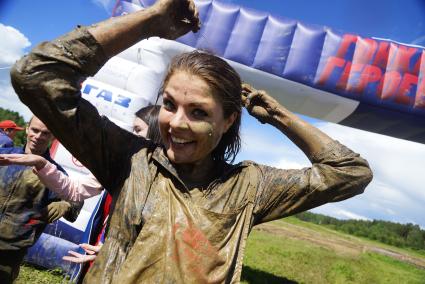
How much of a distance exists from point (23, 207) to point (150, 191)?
6.80 ft

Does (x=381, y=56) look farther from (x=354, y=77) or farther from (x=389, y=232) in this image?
(x=389, y=232)

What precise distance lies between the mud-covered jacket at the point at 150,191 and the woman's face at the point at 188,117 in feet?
0.22

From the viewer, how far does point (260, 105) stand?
160cm

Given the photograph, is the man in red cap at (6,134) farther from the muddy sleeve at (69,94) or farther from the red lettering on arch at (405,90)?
the red lettering on arch at (405,90)

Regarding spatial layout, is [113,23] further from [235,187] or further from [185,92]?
[235,187]

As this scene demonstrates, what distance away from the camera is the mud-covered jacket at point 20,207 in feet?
9.41

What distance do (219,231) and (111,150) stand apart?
0.44 metres

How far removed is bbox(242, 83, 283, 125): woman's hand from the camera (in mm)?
1547

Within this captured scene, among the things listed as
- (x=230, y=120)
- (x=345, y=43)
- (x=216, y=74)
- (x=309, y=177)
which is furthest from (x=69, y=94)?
(x=345, y=43)

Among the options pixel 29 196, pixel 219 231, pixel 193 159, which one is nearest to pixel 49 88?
pixel 193 159

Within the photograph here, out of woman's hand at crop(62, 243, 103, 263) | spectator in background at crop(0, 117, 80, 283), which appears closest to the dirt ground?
spectator in background at crop(0, 117, 80, 283)

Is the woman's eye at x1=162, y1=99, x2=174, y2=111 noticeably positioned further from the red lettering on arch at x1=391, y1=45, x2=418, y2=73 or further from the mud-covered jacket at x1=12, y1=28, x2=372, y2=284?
the red lettering on arch at x1=391, y1=45, x2=418, y2=73

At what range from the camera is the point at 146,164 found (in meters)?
1.32

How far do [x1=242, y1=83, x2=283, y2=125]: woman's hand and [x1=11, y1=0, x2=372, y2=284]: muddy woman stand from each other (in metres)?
0.02
